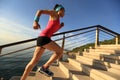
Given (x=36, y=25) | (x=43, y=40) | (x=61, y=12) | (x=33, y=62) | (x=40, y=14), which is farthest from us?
(x=61, y=12)

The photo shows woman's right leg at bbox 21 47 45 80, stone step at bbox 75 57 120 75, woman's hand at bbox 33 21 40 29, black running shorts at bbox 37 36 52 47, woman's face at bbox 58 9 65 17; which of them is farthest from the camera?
stone step at bbox 75 57 120 75

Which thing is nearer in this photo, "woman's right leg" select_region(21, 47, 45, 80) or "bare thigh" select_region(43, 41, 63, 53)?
"woman's right leg" select_region(21, 47, 45, 80)

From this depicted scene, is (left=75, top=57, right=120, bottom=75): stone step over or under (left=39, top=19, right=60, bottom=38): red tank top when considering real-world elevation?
under

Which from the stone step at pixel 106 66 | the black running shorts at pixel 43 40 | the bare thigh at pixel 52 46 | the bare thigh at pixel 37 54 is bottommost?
the stone step at pixel 106 66

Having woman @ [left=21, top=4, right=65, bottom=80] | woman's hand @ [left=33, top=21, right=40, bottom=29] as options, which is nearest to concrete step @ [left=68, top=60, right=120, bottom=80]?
woman @ [left=21, top=4, right=65, bottom=80]

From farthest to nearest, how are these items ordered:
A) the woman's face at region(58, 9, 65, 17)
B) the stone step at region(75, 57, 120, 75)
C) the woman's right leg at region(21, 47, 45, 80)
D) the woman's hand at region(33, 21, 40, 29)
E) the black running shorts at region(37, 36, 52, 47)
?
the stone step at region(75, 57, 120, 75)
the woman's face at region(58, 9, 65, 17)
the black running shorts at region(37, 36, 52, 47)
the woman's right leg at region(21, 47, 45, 80)
the woman's hand at region(33, 21, 40, 29)

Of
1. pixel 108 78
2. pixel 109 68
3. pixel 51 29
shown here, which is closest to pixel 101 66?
pixel 109 68

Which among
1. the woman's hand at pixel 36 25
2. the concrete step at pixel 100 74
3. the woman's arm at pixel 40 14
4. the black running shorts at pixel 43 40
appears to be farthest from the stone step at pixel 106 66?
the woman's hand at pixel 36 25

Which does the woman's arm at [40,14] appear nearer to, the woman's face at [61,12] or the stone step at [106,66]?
the woman's face at [61,12]

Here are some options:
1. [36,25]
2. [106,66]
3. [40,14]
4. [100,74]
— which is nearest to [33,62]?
[36,25]

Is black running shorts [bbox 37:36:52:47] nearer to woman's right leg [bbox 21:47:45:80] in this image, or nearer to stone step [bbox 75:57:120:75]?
woman's right leg [bbox 21:47:45:80]

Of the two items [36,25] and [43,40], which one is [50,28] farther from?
[36,25]

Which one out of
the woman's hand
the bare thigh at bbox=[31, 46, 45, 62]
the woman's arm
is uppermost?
the woman's arm

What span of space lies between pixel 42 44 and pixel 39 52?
17cm
